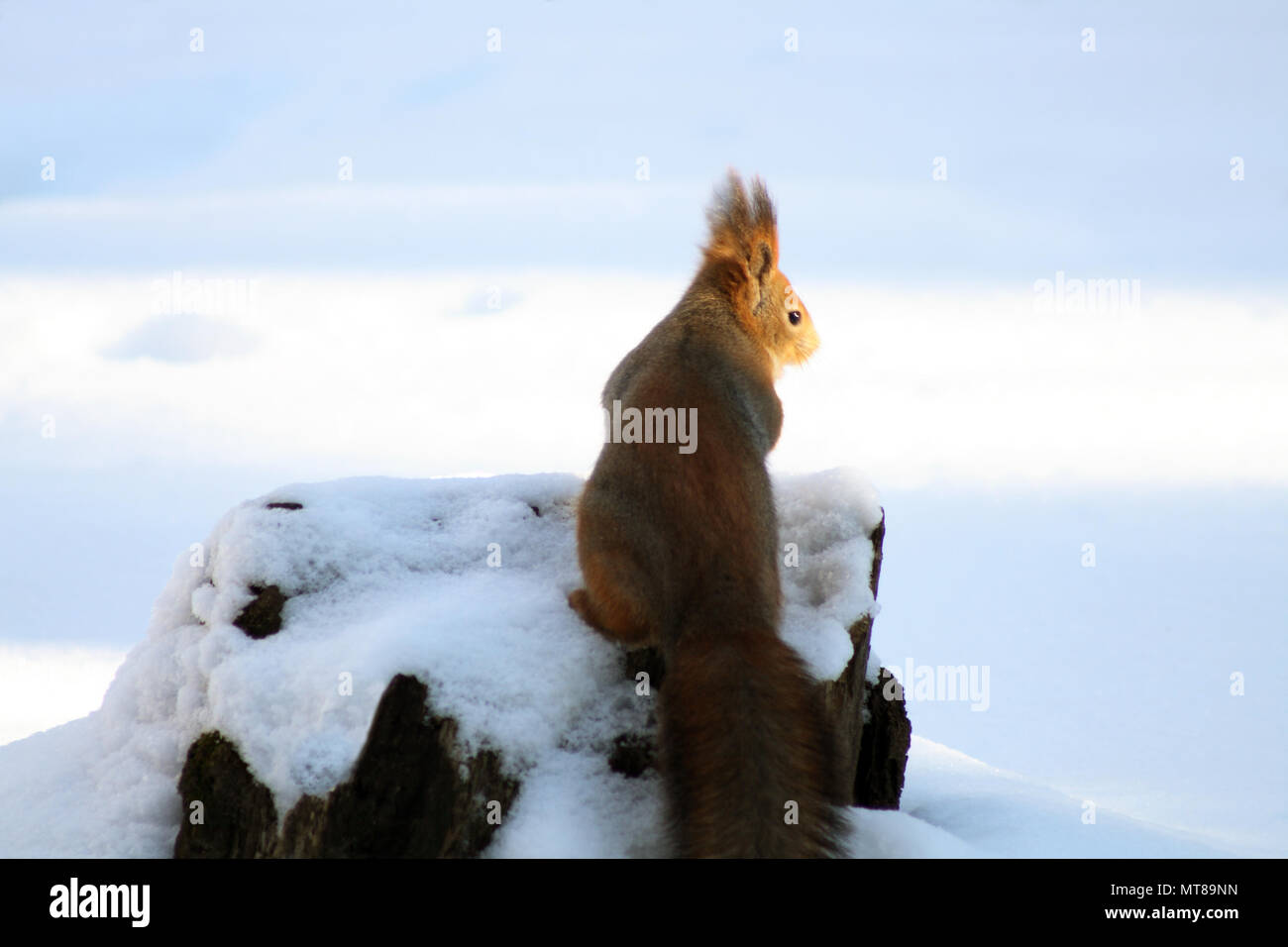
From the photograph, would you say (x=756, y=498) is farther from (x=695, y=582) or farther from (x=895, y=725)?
(x=895, y=725)

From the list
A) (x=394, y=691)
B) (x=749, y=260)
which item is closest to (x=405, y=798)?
(x=394, y=691)

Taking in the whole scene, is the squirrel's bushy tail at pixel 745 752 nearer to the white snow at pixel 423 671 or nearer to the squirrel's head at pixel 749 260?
the white snow at pixel 423 671

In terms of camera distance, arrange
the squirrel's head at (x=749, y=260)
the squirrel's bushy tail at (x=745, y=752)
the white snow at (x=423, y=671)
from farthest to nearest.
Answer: the squirrel's head at (x=749, y=260)
the white snow at (x=423, y=671)
the squirrel's bushy tail at (x=745, y=752)

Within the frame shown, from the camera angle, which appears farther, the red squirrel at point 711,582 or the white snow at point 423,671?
the white snow at point 423,671

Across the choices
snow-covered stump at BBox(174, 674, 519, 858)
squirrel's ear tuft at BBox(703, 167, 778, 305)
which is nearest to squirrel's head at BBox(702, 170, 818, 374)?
squirrel's ear tuft at BBox(703, 167, 778, 305)

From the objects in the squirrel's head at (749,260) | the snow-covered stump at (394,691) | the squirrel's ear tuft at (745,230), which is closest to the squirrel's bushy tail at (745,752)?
the snow-covered stump at (394,691)

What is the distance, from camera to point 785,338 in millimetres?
6020

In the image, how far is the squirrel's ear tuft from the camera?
580 centimetres

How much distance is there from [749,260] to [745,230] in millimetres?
136

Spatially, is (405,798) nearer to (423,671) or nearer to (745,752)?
(423,671)

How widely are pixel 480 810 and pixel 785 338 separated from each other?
2.83m

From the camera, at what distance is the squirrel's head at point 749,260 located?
18.9 ft

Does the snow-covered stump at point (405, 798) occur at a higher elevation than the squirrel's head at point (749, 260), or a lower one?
lower
